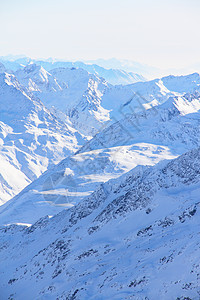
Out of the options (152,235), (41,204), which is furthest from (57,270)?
(41,204)

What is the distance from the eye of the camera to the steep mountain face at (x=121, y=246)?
3512 centimetres

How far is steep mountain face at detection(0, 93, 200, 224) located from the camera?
124938mm

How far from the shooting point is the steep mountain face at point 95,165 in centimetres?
12494

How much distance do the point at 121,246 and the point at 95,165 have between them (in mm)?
109169

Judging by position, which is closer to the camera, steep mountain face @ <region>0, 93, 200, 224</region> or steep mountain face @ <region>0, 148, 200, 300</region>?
steep mountain face @ <region>0, 148, 200, 300</region>

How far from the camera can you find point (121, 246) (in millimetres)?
47094

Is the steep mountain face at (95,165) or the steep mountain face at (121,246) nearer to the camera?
the steep mountain face at (121,246)

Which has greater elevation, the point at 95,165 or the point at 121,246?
the point at 121,246

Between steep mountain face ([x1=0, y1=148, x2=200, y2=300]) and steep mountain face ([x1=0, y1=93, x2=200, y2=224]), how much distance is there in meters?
49.7

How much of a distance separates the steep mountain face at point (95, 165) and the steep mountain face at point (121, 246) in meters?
49.7

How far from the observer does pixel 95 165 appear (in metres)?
156

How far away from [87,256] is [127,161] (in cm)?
11721

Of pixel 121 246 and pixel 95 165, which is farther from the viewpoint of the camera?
pixel 95 165

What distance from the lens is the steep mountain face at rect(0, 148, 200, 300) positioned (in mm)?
35125
